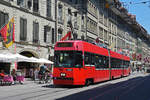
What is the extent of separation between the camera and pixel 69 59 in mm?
16875

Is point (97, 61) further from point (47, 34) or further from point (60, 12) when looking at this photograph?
point (60, 12)

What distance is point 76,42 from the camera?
56.3 feet

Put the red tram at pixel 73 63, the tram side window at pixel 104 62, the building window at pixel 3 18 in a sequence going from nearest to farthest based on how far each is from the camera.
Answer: the red tram at pixel 73 63 → the tram side window at pixel 104 62 → the building window at pixel 3 18

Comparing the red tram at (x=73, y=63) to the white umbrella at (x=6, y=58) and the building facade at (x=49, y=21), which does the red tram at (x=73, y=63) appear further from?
the white umbrella at (x=6, y=58)

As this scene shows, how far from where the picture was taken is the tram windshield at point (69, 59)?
55.1 ft

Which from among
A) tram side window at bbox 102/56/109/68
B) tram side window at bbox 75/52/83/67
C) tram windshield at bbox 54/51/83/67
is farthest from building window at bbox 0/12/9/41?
tram side window at bbox 75/52/83/67

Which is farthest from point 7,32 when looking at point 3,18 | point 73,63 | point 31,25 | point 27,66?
point 73,63

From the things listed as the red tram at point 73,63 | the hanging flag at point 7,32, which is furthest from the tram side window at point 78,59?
the hanging flag at point 7,32

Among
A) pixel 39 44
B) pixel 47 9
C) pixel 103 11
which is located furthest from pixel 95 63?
pixel 103 11

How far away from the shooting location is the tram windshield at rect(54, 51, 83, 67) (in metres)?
16.8

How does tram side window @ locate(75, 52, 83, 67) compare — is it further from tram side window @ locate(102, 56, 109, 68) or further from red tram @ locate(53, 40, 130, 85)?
tram side window @ locate(102, 56, 109, 68)

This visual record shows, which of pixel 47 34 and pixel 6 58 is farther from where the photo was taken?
pixel 47 34

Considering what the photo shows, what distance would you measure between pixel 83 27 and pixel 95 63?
87.8 ft

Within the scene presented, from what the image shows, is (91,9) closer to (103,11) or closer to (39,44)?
(103,11)
